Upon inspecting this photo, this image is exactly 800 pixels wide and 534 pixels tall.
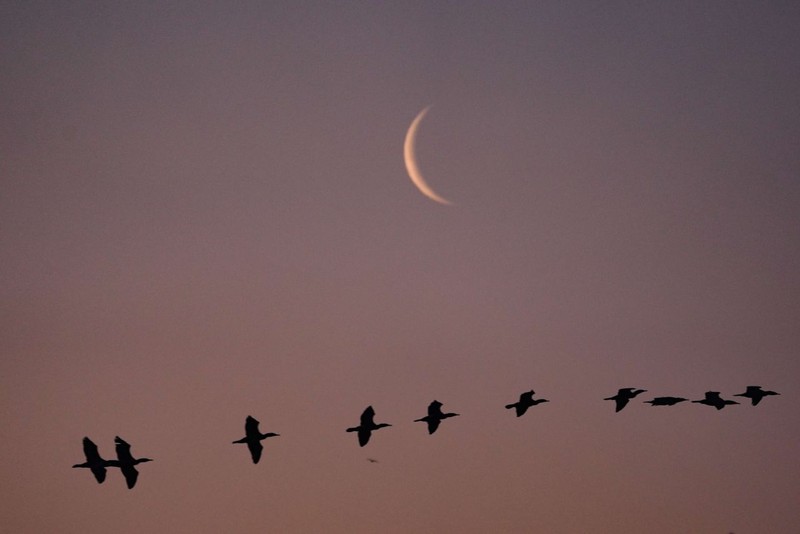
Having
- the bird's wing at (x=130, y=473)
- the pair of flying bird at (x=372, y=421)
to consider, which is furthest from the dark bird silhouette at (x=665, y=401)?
the bird's wing at (x=130, y=473)

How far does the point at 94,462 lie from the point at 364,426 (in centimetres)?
1772

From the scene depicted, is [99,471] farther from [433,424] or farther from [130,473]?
[433,424]

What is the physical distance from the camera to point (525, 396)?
83562 mm

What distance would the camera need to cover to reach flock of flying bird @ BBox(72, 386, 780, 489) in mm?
74812

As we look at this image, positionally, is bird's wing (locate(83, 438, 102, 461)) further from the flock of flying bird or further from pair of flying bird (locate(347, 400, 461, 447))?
pair of flying bird (locate(347, 400, 461, 447))

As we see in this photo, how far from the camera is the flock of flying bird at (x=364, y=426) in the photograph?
74.8 metres

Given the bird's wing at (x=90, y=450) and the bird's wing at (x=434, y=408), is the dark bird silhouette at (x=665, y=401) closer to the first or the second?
the bird's wing at (x=434, y=408)

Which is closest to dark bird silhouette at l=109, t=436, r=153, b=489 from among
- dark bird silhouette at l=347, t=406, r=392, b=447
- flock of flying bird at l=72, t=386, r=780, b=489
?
flock of flying bird at l=72, t=386, r=780, b=489

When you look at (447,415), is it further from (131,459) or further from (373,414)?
(131,459)

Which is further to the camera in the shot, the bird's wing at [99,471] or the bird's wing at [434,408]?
the bird's wing at [434,408]

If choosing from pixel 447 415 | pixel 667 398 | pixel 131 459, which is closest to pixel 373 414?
pixel 447 415

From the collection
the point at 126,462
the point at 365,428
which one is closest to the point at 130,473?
the point at 126,462

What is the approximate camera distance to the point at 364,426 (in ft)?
260

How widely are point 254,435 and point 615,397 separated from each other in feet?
84.6
